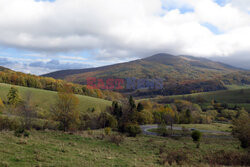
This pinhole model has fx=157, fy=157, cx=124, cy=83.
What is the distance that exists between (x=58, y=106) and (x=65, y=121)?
3.78 m

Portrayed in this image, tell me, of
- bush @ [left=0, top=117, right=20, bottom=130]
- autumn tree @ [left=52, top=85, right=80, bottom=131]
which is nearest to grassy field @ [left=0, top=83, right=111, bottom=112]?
bush @ [left=0, top=117, right=20, bottom=130]

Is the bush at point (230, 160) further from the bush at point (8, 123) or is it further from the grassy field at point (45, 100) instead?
the grassy field at point (45, 100)

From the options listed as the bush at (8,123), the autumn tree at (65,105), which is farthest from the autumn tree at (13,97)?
the autumn tree at (65,105)

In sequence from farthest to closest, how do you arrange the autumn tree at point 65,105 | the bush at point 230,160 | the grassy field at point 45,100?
the grassy field at point 45,100, the autumn tree at point 65,105, the bush at point 230,160

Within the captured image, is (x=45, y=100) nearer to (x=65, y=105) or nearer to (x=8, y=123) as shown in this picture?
(x=8, y=123)

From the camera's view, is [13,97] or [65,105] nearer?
[65,105]

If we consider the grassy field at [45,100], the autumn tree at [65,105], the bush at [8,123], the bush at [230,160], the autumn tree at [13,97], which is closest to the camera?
the bush at [230,160]

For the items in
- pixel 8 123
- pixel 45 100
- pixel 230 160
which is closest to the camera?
pixel 230 160

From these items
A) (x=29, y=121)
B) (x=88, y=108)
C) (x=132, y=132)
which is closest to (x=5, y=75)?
(x=88, y=108)

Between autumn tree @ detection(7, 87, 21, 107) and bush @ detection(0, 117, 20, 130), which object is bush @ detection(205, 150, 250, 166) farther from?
autumn tree @ detection(7, 87, 21, 107)

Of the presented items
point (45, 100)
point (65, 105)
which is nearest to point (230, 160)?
point (65, 105)

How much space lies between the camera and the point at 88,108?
266ft

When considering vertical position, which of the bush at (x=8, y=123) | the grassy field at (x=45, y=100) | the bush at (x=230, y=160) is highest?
the grassy field at (x=45, y=100)

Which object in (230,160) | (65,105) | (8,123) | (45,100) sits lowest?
(230,160)
